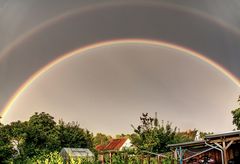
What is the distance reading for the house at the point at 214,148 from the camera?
1944 cm

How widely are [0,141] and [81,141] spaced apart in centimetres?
2212

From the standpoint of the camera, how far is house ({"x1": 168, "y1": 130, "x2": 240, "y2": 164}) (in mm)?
19438

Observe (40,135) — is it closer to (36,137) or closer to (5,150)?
(36,137)

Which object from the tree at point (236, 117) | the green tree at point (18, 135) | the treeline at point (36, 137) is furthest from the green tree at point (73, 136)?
the tree at point (236, 117)

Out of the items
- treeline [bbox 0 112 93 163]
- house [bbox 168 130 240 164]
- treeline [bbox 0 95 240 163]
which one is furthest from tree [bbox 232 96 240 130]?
treeline [bbox 0 112 93 163]

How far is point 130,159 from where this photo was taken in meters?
23.0

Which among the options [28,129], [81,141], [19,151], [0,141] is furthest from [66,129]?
[0,141]

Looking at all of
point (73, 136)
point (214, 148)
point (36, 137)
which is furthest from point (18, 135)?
point (214, 148)

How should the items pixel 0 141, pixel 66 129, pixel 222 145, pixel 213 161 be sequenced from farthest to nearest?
pixel 66 129
pixel 0 141
pixel 213 161
pixel 222 145

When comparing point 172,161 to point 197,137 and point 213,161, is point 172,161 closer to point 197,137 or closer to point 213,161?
point 213,161

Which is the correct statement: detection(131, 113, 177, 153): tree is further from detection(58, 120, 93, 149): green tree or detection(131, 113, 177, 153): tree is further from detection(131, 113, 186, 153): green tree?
detection(58, 120, 93, 149): green tree

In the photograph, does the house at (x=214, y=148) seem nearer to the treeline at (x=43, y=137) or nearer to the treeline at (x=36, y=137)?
the treeline at (x=43, y=137)

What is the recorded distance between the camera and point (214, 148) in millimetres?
21328

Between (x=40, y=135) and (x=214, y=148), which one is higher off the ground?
(x=40, y=135)
